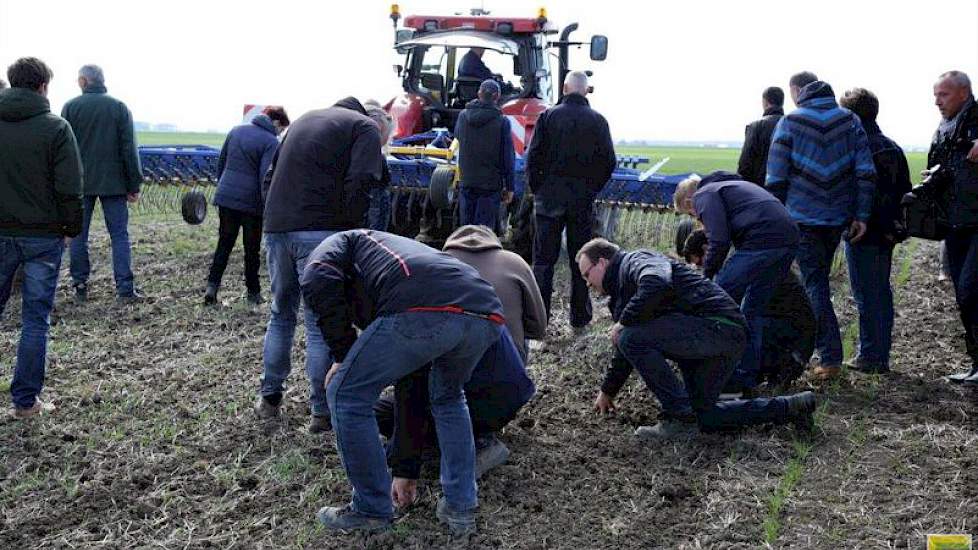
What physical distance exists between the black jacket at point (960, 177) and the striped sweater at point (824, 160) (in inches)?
15.6

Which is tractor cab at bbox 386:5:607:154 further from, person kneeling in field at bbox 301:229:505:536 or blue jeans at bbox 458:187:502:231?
person kneeling in field at bbox 301:229:505:536

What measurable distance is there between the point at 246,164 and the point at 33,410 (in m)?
2.67

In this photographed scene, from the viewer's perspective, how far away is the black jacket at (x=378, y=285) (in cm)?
340

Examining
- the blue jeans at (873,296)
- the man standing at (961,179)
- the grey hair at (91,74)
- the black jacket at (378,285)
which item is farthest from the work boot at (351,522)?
the grey hair at (91,74)

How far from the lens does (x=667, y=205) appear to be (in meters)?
9.79

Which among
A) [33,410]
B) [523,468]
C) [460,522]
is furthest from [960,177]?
[33,410]

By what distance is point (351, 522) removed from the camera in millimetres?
3680

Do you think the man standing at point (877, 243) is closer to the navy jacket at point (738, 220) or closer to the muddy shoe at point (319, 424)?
the navy jacket at point (738, 220)

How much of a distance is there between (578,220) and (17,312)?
13.3 ft

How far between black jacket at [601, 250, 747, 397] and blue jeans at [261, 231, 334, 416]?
1355mm

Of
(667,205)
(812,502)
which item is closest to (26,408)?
(812,502)

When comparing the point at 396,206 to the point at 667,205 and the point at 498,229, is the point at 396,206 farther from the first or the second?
the point at 667,205

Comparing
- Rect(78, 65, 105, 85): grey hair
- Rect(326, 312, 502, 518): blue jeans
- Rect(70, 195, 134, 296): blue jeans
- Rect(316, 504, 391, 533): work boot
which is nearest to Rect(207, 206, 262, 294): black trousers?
Rect(70, 195, 134, 296): blue jeans

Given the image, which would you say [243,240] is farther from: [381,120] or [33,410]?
[381,120]
